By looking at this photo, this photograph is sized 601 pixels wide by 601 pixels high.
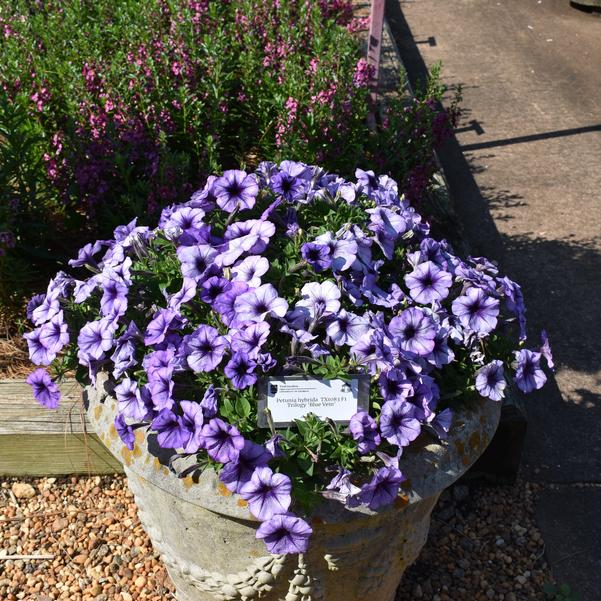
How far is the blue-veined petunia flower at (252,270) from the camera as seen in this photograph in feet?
6.51

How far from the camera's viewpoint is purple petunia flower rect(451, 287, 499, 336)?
2.02 m

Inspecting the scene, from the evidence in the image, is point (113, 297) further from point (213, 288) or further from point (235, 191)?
point (235, 191)

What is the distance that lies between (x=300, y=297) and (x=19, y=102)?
227 centimetres

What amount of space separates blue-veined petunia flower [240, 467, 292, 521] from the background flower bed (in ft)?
5.67

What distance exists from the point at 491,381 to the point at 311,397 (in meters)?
0.49

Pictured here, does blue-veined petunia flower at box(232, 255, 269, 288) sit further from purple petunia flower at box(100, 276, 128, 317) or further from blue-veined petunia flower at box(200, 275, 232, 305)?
purple petunia flower at box(100, 276, 128, 317)

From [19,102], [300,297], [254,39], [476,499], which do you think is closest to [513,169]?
[254,39]

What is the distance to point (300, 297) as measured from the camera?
2.08 meters

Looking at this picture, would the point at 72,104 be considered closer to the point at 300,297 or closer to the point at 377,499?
the point at 300,297

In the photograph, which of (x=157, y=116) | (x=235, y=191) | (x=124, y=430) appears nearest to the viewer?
(x=124, y=430)

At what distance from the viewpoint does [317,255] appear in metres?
2.06

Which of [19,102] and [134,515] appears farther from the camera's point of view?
[19,102]

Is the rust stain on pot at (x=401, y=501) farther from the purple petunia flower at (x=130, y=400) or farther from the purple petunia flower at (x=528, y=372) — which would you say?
the purple petunia flower at (x=130, y=400)

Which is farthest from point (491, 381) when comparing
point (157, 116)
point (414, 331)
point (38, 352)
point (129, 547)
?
point (157, 116)
